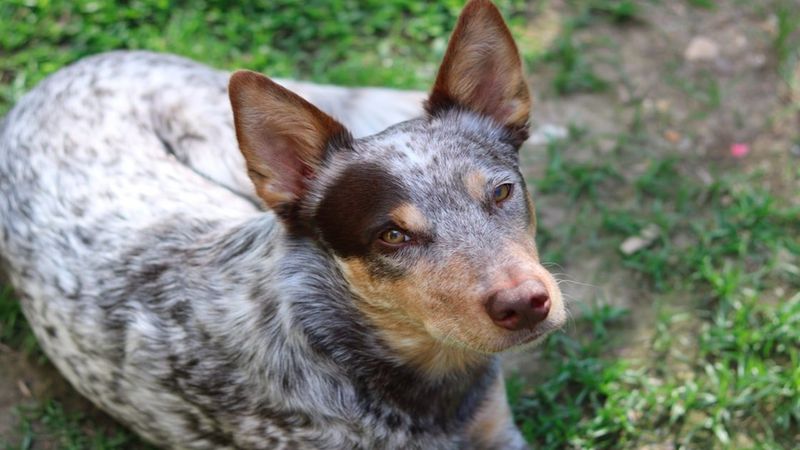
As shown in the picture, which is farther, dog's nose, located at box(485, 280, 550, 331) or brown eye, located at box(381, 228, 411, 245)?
brown eye, located at box(381, 228, 411, 245)

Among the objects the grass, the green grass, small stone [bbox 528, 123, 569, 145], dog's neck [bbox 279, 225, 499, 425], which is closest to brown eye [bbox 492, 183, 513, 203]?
dog's neck [bbox 279, 225, 499, 425]

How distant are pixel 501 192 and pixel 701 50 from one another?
139 inches

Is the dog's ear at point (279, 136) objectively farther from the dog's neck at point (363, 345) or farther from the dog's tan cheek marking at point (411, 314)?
the dog's tan cheek marking at point (411, 314)

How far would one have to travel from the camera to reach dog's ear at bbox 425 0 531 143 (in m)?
3.73

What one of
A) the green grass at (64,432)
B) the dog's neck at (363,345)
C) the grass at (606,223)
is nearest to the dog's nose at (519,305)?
the dog's neck at (363,345)

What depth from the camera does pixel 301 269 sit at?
12.3 feet

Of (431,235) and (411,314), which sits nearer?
(431,235)

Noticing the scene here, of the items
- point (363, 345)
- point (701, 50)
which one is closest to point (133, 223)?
point (363, 345)

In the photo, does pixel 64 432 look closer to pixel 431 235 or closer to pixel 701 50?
pixel 431 235

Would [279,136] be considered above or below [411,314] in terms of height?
above

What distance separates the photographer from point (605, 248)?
553 centimetres

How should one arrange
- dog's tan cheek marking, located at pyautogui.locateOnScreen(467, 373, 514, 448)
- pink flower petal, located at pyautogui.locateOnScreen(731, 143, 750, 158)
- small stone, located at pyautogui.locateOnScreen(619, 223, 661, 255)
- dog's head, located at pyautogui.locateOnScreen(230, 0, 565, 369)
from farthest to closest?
pink flower petal, located at pyautogui.locateOnScreen(731, 143, 750, 158) < small stone, located at pyautogui.locateOnScreen(619, 223, 661, 255) < dog's tan cheek marking, located at pyautogui.locateOnScreen(467, 373, 514, 448) < dog's head, located at pyautogui.locateOnScreen(230, 0, 565, 369)

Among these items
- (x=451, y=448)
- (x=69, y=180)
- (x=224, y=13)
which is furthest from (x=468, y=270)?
(x=224, y=13)

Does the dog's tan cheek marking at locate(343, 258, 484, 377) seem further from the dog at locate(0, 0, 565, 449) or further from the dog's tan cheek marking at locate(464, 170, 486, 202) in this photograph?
the dog's tan cheek marking at locate(464, 170, 486, 202)
